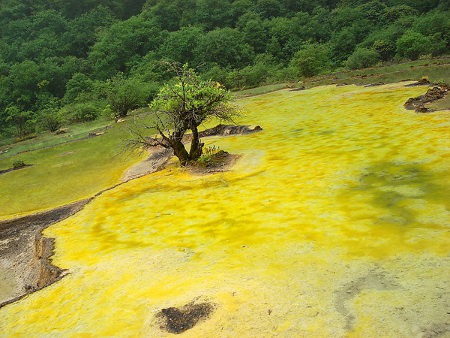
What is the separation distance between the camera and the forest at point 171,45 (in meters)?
36.3

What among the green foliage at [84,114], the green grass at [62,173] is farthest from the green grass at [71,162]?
the green foliage at [84,114]

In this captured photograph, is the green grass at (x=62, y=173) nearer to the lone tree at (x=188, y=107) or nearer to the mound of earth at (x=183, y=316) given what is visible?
the lone tree at (x=188, y=107)

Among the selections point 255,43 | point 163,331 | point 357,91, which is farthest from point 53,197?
point 255,43

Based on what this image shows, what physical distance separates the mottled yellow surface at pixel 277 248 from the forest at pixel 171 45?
23305mm

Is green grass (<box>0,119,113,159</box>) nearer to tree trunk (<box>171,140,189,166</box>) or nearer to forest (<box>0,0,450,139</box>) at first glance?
forest (<box>0,0,450,139</box>)

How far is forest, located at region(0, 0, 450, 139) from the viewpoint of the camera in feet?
119

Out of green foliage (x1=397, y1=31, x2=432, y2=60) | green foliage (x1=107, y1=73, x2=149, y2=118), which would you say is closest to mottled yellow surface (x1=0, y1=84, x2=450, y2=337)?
green foliage (x1=107, y1=73, x2=149, y2=118)

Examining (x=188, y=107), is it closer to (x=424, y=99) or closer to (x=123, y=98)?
(x=424, y=99)

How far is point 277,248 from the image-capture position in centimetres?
673

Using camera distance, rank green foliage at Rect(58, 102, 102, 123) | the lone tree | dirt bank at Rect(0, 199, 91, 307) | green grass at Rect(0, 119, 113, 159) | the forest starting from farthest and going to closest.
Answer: the forest, green foliage at Rect(58, 102, 102, 123), green grass at Rect(0, 119, 113, 159), the lone tree, dirt bank at Rect(0, 199, 91, 307)

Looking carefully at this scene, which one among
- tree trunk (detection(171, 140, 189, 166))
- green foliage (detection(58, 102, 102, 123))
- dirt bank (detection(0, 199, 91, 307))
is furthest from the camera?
green foliage (detection(58, 102, 102, 123))

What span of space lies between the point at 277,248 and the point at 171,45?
168 ft

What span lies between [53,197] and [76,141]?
12.3 metres

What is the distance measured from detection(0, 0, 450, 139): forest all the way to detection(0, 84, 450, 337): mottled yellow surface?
2331 cm
